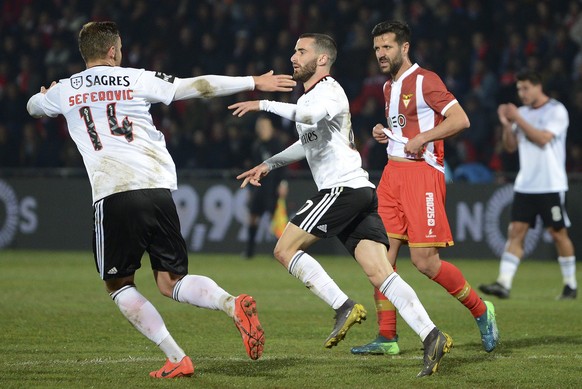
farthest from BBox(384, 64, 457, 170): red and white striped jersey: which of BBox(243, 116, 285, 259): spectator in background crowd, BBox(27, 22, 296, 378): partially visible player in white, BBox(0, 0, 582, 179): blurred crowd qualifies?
BBox(0, 0, 582, 179): blurred crowd

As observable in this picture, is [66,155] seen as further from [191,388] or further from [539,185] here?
[191,388]

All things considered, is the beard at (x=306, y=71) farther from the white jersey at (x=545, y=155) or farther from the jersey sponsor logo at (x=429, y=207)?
the white jersey at (x=545, y=155)

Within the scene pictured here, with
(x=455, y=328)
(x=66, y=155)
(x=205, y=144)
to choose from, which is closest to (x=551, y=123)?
(x=455, y=328)

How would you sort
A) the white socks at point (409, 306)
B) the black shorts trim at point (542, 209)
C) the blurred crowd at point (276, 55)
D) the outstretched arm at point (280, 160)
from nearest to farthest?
1. the white socks at point (409, 306)
2. the outstretched arm at point (280, 160)
3. the black shorts trim at point (542, 209)
4. the blurred crowd at point (276, 55)

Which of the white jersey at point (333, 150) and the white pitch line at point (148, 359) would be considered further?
the white jersey at point (333, 150)

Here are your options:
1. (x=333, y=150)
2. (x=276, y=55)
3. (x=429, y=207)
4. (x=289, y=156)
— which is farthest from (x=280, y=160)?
(x=276, y=55)

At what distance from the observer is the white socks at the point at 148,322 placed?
253 inches

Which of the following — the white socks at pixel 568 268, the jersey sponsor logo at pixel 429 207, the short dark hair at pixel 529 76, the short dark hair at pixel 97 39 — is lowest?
the white socks at pixel 568 268

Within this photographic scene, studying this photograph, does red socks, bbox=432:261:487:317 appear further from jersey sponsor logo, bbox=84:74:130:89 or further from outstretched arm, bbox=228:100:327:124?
jersey sponsor logo, bbox=84:74:130:89

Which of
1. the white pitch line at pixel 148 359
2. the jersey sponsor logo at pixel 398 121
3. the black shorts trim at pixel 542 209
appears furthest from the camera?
the black shorts trim at pixel 542 209

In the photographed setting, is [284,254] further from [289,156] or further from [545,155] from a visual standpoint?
[545,155]

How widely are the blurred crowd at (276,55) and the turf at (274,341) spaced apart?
5.05 meters

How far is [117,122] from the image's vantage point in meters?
6.41

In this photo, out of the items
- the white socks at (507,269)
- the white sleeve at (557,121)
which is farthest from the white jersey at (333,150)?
the white sleeve at (557,121)
